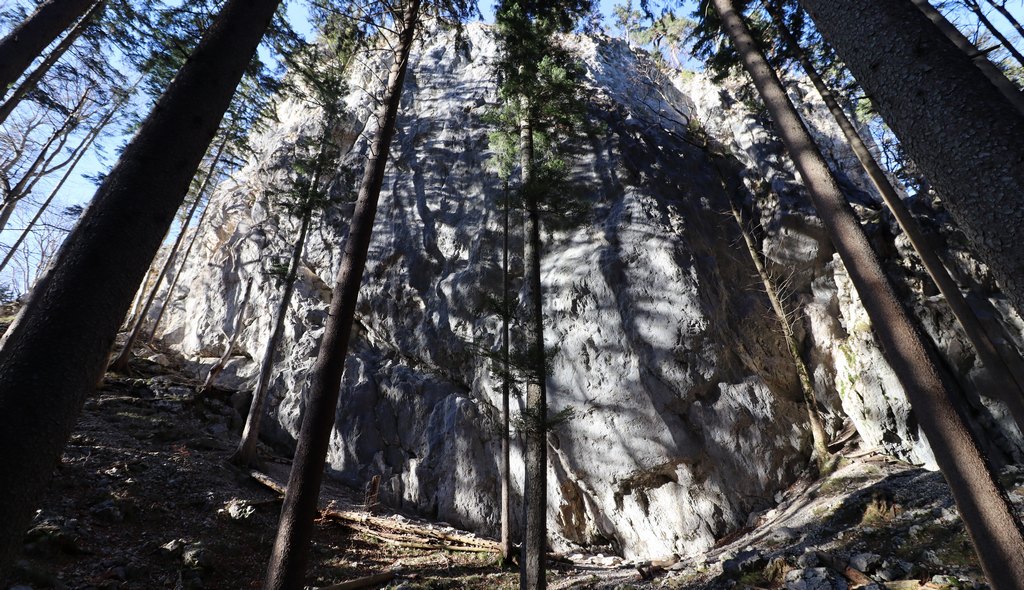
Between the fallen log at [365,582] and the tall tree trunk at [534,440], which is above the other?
the tall tree trunk at [534,440]

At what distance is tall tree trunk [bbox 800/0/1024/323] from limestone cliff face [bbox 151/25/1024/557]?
619cm

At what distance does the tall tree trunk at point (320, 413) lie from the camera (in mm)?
4459

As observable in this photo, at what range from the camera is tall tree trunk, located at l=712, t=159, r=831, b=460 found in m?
10.5

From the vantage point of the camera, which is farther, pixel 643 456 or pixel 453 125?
pixel 453 125

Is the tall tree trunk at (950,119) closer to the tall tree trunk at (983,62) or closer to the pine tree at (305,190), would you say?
the tall tree trunk at (983,62)

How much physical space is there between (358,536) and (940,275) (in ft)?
40.9

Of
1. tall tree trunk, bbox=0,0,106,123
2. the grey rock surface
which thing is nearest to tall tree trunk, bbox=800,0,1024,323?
the grey rock surface

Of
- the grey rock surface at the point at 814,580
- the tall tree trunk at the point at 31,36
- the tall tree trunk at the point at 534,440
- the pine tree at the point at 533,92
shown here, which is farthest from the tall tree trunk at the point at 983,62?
the tall tree trunk at the point at 31,36

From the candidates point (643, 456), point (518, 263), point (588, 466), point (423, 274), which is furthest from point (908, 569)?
point (423, 274)

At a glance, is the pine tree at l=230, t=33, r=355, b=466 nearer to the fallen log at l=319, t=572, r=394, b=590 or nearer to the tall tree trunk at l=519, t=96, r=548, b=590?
the tall tree trunk at l=519, t=96, r=548, b=590

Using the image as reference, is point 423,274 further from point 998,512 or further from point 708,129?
point 998,512

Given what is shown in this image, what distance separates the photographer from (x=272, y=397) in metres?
16.5

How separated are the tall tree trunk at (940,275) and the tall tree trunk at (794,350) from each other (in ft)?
10.3

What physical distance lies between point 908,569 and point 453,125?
1958 cm
